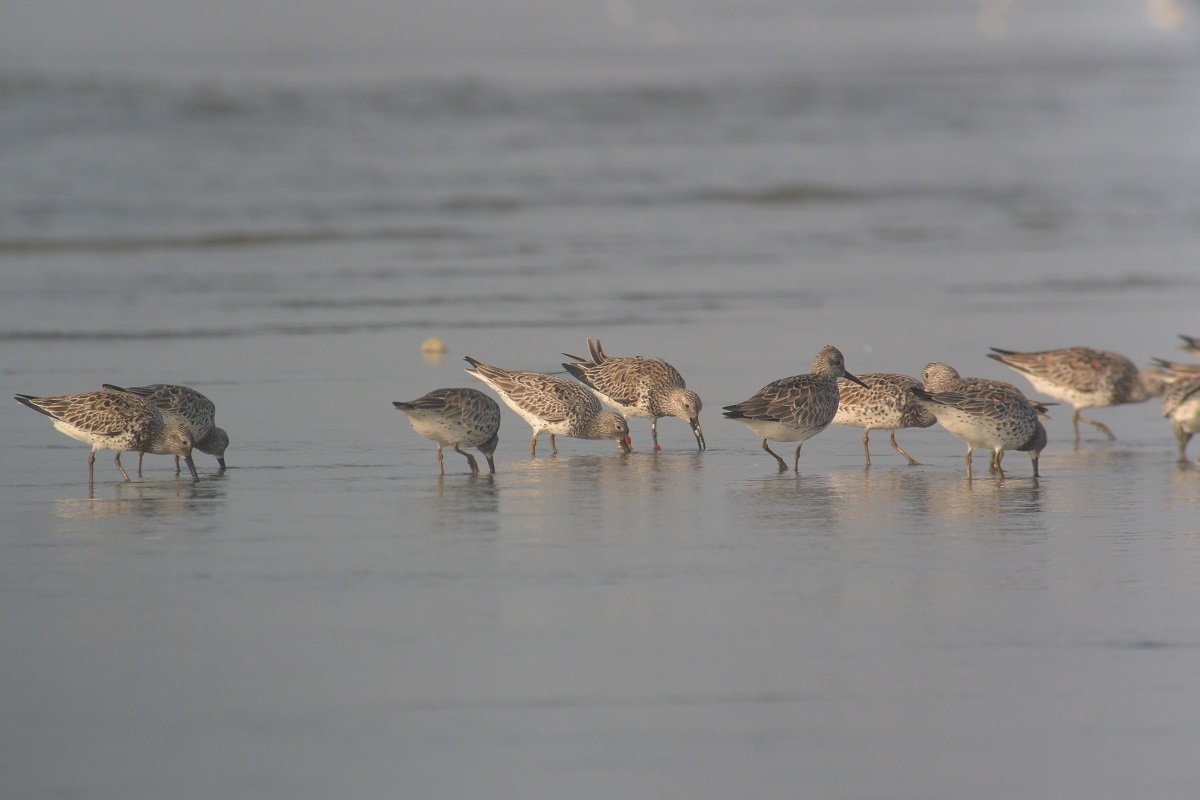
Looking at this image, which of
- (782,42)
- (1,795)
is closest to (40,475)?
(1,795)

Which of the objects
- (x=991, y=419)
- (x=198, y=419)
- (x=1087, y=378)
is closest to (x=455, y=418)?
(x=198, y=419)

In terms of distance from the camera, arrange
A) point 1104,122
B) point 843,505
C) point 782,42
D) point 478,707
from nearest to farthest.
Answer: point 478,707 → point 843,505 → point 1104,122 → point 782,42

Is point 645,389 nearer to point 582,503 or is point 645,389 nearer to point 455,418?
point 455,418

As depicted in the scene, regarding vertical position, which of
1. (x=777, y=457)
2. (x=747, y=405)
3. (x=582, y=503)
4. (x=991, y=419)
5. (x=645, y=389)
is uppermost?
(x=645, y=389)

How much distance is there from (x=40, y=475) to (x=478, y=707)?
5.04m

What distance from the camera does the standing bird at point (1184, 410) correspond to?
416 inches

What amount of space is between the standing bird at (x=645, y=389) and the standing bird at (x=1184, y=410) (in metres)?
3.00

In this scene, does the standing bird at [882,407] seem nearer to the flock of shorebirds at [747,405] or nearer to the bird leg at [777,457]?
the flock of shorebirds at [747,405]

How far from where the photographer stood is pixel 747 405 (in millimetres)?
10445

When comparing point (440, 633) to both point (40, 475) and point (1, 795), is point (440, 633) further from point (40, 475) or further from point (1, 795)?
point (40, 475)

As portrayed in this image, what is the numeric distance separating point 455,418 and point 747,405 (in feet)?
5.89

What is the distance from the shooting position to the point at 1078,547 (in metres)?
7.94

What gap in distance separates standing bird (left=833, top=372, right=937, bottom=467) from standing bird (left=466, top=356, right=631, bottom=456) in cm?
151

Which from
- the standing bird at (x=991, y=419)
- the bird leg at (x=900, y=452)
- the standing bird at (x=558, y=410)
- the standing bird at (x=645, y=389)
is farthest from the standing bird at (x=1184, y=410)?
the standing bird at (x=558, y=410)
